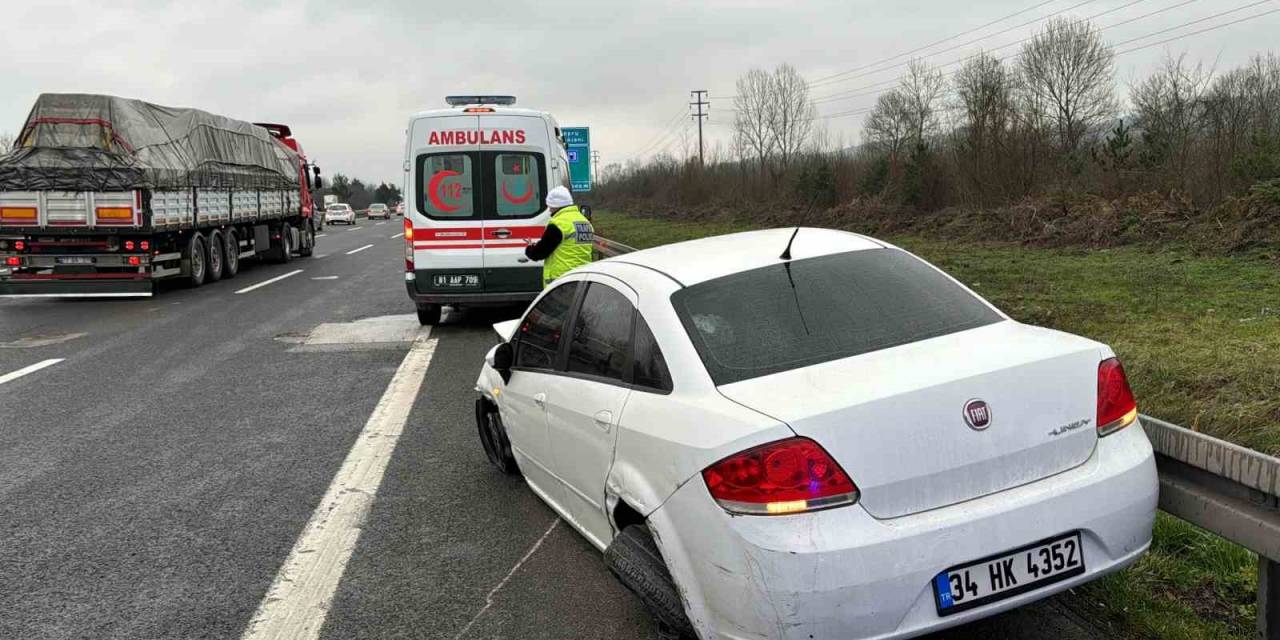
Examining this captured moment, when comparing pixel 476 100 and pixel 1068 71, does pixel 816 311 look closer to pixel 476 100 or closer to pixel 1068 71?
pixel 476 100

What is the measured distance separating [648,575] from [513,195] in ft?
30.8

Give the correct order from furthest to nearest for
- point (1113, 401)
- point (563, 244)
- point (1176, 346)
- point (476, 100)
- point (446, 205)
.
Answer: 1. point (476, 100)
2. point (446, 205)
3. point (563, 244)
4. point (1176, 346)
5. point (1113, 401)

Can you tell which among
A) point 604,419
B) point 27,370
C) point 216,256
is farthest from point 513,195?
point 216,256

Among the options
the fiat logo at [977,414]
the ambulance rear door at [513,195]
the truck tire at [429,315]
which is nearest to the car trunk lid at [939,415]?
the fiat logo at [977,414]

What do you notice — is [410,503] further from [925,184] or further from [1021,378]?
[925,184]

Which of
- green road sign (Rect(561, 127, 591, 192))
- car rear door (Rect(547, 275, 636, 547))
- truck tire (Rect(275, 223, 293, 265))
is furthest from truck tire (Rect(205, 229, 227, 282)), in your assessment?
car rear door (Rect(547, 275, 636, 547))

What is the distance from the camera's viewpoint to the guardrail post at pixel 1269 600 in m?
2.90

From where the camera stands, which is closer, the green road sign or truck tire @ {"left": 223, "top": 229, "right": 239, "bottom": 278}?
truck tire @ {"left": 223, "top": 229, "right": 239, "bottom": 278}

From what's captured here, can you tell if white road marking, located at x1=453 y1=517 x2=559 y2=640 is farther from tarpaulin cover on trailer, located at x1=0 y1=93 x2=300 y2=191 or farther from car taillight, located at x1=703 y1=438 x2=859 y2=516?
tarpaulin cover on trailer, located at x1=0 y1=93 x2=300 y2=191

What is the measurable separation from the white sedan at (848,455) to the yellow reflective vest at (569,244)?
5.17 metres

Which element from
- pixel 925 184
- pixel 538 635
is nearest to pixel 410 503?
pixel 538 635

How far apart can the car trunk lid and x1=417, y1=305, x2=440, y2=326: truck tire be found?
988 cm

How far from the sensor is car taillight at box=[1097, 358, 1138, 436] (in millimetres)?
3168

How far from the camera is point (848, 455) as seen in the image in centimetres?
282
